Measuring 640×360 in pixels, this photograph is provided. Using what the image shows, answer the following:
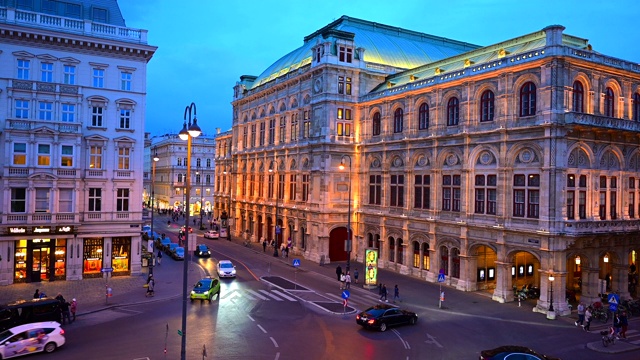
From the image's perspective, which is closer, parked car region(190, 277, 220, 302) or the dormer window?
parked car region(190, 277, 220, 302)

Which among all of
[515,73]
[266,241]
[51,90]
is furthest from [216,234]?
[515,73]

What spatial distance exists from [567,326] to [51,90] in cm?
4292

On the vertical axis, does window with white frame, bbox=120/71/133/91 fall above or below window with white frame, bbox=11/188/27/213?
above

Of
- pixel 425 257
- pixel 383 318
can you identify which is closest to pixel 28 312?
pixel 383 318

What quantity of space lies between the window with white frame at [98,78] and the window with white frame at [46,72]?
3317mm

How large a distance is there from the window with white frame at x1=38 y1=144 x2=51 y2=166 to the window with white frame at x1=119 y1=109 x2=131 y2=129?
6278 millimetres

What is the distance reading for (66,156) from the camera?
40.8 meters

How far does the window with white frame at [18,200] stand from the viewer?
1534 inches

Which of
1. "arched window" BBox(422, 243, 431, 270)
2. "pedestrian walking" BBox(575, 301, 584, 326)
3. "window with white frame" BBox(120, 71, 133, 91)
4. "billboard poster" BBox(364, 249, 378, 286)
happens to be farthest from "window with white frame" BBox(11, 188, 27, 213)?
"pedestrian walking" BBox(575, 301, 584, 326)

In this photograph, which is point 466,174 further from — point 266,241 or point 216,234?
point 216,234

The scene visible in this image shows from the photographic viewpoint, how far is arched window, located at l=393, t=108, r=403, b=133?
163 ft

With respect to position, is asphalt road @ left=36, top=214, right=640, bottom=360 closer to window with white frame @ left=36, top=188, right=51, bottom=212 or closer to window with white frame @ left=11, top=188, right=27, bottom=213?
window with white frame @ left=36, top=188, right=51, bottom=212

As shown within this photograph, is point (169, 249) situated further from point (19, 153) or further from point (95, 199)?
point (19, 153)

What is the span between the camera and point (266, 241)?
223 feet
